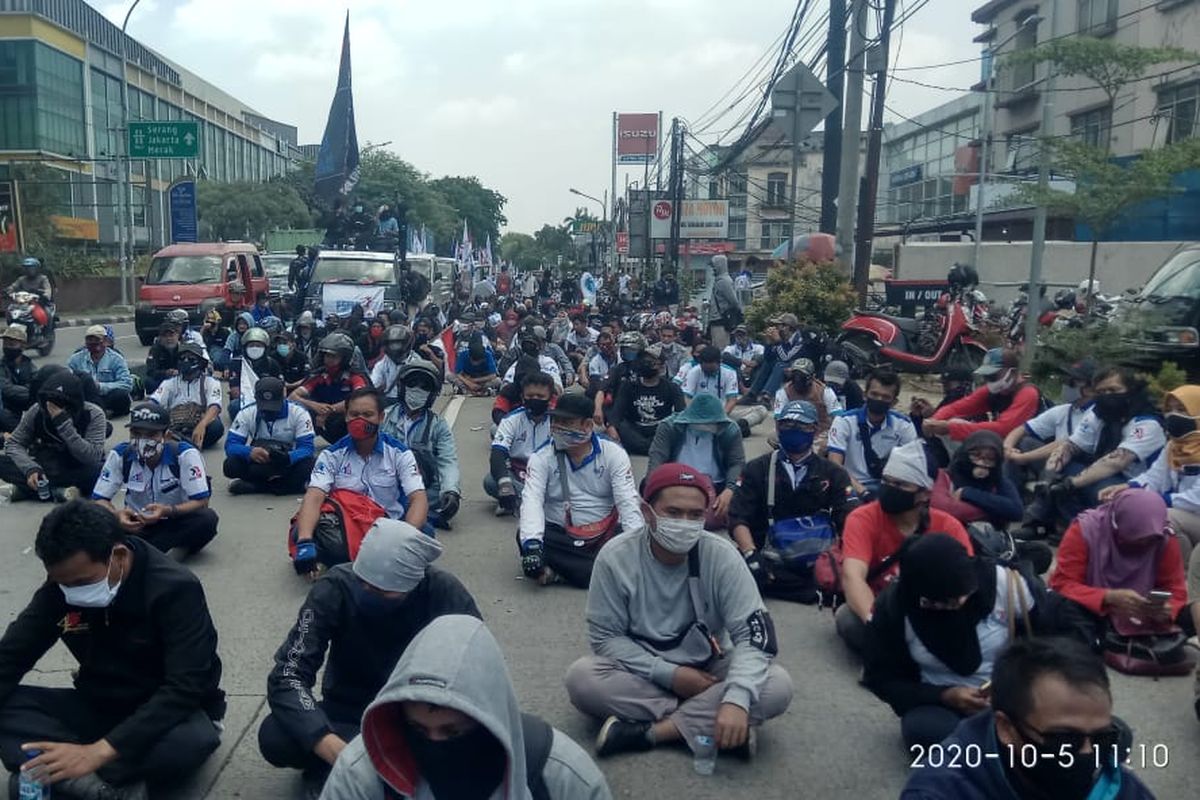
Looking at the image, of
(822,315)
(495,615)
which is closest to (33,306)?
(822,315)

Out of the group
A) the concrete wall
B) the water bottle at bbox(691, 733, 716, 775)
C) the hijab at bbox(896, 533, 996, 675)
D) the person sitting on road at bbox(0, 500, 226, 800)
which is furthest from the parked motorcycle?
the concrete wall

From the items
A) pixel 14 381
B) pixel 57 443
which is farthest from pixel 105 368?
pixel 57 443

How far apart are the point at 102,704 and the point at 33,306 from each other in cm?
1552

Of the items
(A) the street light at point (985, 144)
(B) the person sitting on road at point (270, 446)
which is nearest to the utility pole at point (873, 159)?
(B) the person sitting on road at point (270, 446)

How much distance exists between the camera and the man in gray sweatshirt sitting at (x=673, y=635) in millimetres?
4586

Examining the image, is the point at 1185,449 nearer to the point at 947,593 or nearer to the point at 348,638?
the point at 947,593

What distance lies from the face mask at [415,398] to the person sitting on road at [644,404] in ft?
8.91

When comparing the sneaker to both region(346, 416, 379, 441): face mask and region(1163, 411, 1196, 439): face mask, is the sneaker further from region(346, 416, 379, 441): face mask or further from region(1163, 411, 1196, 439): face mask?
region(1163, 411, 1196, 439): face mask

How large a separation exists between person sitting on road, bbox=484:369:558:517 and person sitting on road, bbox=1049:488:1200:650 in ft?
13.8

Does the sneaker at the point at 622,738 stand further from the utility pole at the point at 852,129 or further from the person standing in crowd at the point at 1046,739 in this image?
the utility pole at the point at 852,129

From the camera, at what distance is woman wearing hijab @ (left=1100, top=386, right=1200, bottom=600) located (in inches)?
257

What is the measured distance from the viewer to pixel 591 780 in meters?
2.86

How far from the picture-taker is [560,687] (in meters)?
5.48

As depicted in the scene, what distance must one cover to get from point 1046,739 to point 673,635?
7.30ft
